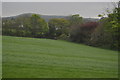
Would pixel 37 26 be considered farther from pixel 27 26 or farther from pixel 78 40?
pixel 78 40

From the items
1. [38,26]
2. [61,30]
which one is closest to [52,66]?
[38,26]

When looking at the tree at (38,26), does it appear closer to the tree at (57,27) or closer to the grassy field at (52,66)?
the tree at (57,27)

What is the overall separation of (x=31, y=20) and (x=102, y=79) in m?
33.9

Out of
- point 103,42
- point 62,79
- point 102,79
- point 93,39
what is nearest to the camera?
point 62,79

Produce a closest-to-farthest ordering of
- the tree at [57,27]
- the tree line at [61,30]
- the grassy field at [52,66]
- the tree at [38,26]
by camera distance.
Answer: the grassy field at [52,66] → the tree line at [61,30] → the tree at [38,26] → the tree at [57,27]

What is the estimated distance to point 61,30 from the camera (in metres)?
40.1

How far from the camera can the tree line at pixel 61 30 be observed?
28.8 m

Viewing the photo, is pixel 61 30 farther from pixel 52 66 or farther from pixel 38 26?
pixel 52 66

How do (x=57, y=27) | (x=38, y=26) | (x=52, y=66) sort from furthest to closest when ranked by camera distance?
(x=57, y=27) → (x=38, y=26) → (x=52, y=66)

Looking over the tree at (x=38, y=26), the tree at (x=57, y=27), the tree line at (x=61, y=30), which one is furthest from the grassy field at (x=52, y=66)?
the tree at (x=57, y=27)

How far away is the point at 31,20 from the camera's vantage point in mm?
37906

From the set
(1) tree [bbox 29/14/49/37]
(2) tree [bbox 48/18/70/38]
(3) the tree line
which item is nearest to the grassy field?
(3) the tree line

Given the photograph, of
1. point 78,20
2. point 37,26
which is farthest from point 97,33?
point 37,26

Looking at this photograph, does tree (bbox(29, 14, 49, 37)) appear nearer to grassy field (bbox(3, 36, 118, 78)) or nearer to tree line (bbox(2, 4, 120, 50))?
tree line (bbox(2, 4, 120, 50))
